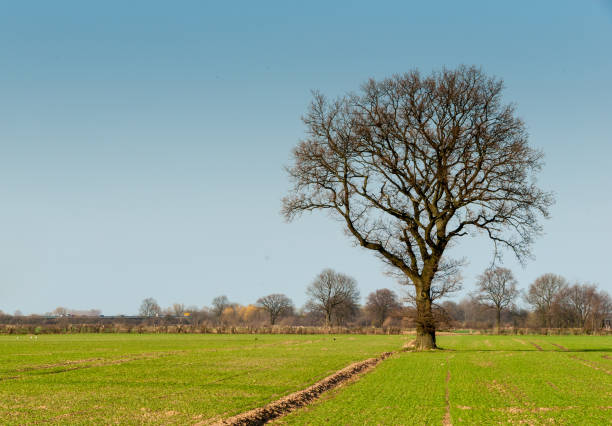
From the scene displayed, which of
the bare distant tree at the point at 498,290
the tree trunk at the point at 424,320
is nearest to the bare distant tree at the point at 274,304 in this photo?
the bare distant tree at the point at 498,290

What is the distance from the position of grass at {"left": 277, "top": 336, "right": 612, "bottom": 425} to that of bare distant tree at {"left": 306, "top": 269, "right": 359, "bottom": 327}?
108051 mm

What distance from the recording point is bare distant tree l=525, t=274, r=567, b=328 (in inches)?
4900

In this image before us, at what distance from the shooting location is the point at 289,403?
16.1 m

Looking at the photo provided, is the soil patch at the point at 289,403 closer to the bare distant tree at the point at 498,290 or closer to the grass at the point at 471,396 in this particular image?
the grass at the point at 471,396

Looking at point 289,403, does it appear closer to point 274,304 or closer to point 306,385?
point 306,385

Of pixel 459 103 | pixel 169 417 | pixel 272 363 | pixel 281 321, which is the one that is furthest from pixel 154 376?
pixel 281 321

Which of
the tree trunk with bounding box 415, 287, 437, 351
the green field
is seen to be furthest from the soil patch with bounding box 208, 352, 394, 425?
the tree trunk with bounding box 415, 287, 437, 351

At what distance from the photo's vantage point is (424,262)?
124ft

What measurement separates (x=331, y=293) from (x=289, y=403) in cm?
12322

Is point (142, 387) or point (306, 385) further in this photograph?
point (306, 385)

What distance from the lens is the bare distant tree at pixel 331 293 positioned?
135250 millimetres

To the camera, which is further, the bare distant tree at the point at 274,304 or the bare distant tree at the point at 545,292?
the bare distant tree at the point at 274,304

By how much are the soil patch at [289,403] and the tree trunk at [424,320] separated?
42.5 ft

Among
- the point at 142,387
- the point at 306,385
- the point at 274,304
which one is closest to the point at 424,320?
the point at 306,385
